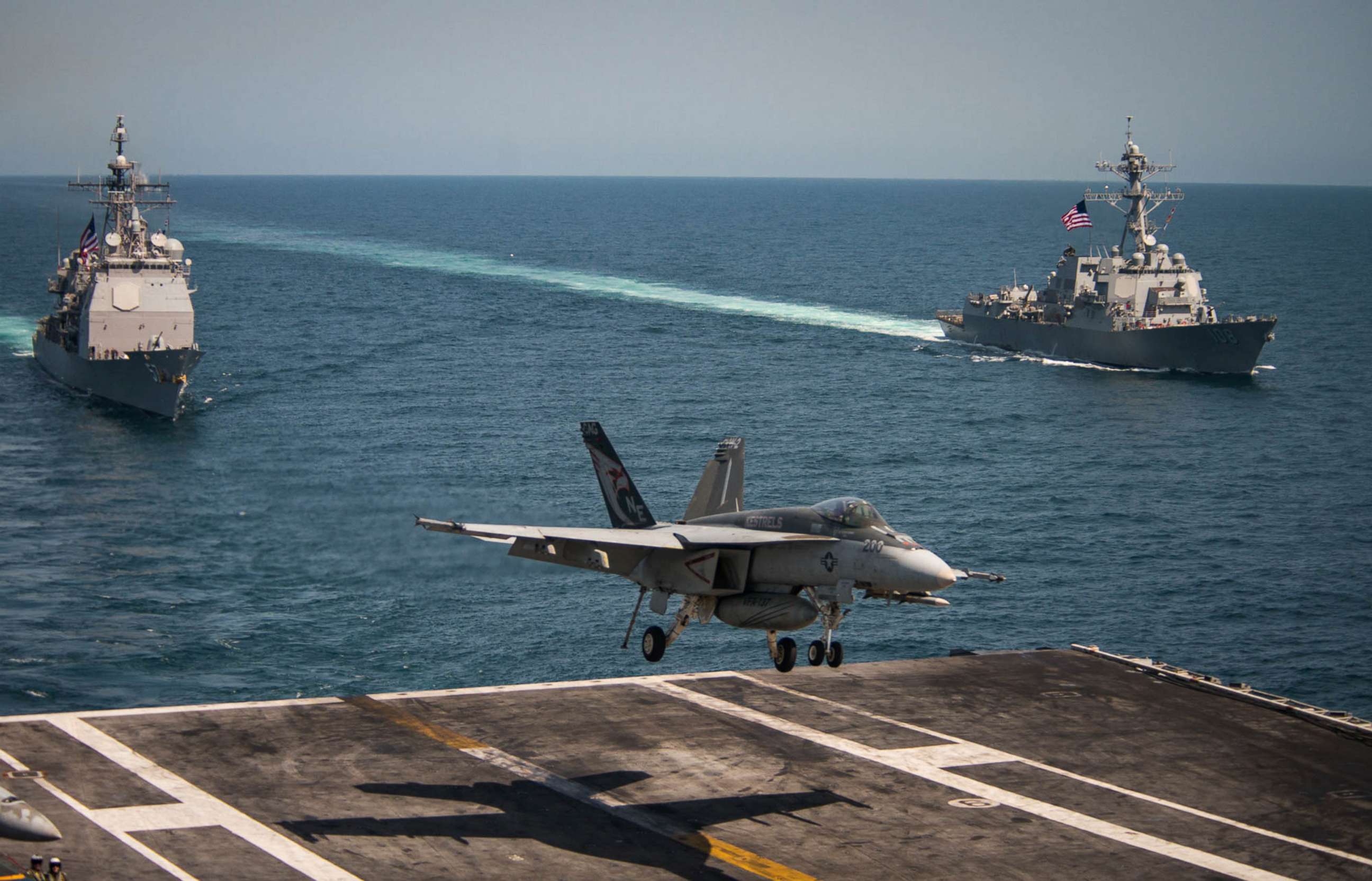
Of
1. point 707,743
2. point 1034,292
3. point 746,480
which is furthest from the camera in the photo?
point 1034,292

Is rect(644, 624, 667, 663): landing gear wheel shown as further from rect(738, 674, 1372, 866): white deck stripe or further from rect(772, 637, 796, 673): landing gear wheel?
rect(738, 674, 1372, 866): white deck stripe

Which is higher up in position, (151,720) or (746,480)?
(746,480)

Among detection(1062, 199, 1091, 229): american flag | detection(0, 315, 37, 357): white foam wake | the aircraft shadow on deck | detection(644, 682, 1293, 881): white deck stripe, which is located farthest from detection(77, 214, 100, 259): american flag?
detection(1062, 199, 1091, 229): american flag

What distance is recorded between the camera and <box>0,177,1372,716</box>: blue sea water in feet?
233

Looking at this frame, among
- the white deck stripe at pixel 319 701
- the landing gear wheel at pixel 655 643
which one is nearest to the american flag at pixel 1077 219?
the white deck stripe at pixel 319 701

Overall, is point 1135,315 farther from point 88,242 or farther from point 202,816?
point 202,816

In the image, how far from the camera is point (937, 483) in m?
99.3

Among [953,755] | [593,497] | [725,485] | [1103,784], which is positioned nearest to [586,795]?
[725,485]

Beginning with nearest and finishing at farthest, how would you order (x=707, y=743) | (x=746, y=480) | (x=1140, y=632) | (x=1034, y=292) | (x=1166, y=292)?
(x=707, y=743) < (x=1140, y=632) < (x=746, y=480) < (x=1166, y=292) < (x=1034, y=292)

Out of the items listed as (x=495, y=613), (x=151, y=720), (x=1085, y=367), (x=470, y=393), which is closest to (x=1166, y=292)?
(x=1085, y=367)

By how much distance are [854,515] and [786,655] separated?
191 inches

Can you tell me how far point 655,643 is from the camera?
139ft

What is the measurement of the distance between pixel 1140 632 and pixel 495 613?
36.7 m

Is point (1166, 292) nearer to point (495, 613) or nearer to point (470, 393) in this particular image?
point (470, 393)
